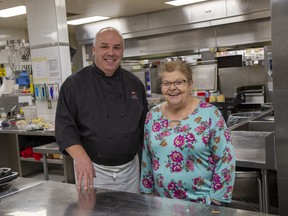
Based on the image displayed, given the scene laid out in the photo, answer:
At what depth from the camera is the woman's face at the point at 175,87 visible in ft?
5.34

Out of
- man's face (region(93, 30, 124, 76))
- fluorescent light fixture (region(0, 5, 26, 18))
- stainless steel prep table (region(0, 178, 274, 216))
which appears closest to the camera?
stainless steel prep table (region(0, 178, 274, 216))

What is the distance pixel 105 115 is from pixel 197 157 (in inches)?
27.2

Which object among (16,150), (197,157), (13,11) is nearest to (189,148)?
(197,157)

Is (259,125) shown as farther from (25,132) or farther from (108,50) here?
(25,132)

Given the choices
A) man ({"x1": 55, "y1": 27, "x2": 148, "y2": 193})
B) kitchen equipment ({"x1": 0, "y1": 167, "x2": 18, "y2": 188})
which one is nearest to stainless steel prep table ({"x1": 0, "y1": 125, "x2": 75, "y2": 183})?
man ({"x1": 55, "y1": 27, "x2": 148, "y2": 193})

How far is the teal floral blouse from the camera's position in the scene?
1601 millimetres

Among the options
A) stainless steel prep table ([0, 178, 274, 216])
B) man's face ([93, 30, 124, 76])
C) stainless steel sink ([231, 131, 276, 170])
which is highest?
man's face ([93, 30, 124, 76])

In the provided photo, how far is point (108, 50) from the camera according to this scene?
205cm

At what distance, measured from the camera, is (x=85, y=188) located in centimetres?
154

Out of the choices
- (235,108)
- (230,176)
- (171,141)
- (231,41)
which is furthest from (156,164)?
(231,41)

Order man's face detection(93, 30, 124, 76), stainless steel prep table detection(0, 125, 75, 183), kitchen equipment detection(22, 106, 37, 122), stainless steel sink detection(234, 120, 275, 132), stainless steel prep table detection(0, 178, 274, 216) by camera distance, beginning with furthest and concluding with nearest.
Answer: kitchen equipment detection(22, 106, 37, 122) < stainless steel prep table detection(0, 125, 75, 183) < stainless steel sink detection(234, 120, 275, 132) < man's face detection(93, 30, 124, 76) < stainless steel prep table detection(0, 178, 274, 216)

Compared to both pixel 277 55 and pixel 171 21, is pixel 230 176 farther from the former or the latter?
pixel 171 21

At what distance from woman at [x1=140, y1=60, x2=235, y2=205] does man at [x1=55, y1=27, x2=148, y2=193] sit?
0.43m

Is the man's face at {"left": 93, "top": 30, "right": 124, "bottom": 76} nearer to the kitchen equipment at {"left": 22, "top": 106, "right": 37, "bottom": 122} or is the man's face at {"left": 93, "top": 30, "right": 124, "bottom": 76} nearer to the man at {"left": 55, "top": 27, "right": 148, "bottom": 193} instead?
the man at {"left": 55, "top": 27, "right": 148, "bottom": 193}
